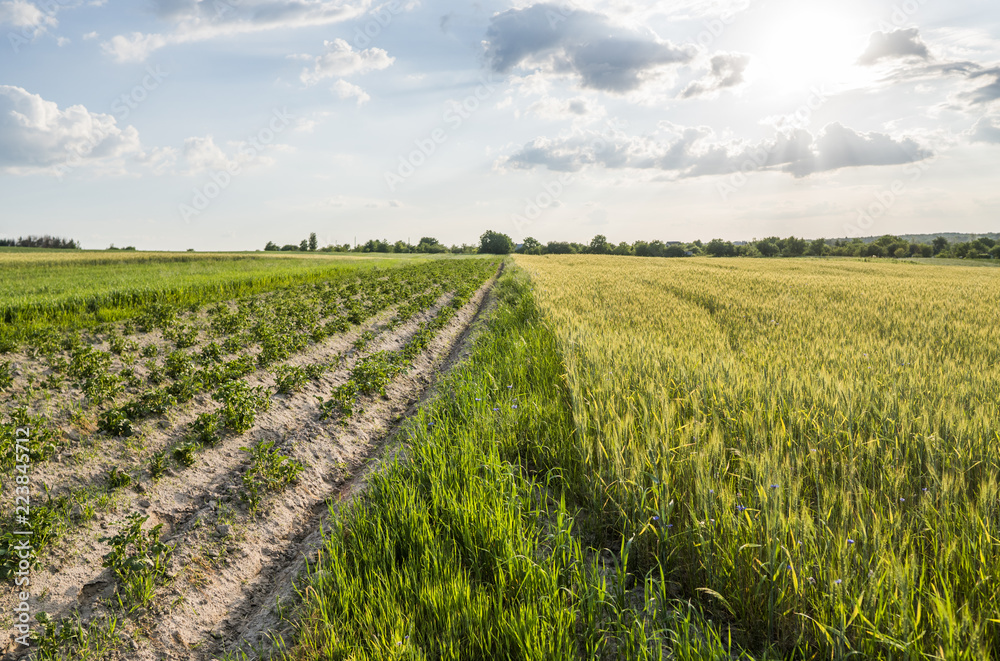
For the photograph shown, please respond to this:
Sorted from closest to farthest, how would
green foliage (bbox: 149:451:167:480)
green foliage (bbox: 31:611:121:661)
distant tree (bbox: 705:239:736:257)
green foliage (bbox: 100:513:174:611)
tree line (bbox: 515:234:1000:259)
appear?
1. green foliage (bbox: 31:611:121:661)
2. green foliage (bbox: 100:513:174:611)
3. green foliage (bbox: 149:451:167:480)
4. tree line (bbox: 515:234:1000:259)
5. distant tree (bbox: 705:239:736:257)

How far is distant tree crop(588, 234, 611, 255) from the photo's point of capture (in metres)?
149

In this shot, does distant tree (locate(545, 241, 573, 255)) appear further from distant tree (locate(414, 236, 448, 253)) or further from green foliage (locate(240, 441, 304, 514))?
green foliage (locate(240, 441, 304, 514))

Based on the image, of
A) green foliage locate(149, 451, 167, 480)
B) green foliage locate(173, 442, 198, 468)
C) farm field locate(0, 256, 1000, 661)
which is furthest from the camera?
green foliage locate(173, 442, 198, 468)

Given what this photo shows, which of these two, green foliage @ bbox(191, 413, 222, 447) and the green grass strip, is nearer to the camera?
the green grass strip

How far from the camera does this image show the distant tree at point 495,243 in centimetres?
14700

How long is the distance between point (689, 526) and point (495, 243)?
148051 millimetres

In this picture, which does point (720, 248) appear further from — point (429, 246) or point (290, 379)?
point (290, 379)

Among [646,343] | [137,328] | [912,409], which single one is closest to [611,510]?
[912,409]

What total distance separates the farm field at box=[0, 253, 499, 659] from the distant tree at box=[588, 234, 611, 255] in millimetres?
143958

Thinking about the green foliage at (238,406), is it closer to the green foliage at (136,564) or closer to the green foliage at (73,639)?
the green foliage at (136,564)

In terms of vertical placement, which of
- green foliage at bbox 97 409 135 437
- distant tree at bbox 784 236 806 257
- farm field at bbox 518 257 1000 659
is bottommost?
green foliage at bbox 97 409 135 437

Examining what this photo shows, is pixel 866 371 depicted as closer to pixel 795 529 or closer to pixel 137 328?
pixel 795 529

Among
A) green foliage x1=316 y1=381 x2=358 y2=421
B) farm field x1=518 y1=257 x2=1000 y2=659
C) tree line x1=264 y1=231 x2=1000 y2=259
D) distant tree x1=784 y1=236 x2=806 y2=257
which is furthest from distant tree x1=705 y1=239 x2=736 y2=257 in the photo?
green foliage x1=316 y1=381 x2=358 y2=421

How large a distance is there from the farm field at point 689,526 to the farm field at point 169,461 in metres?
0.93
